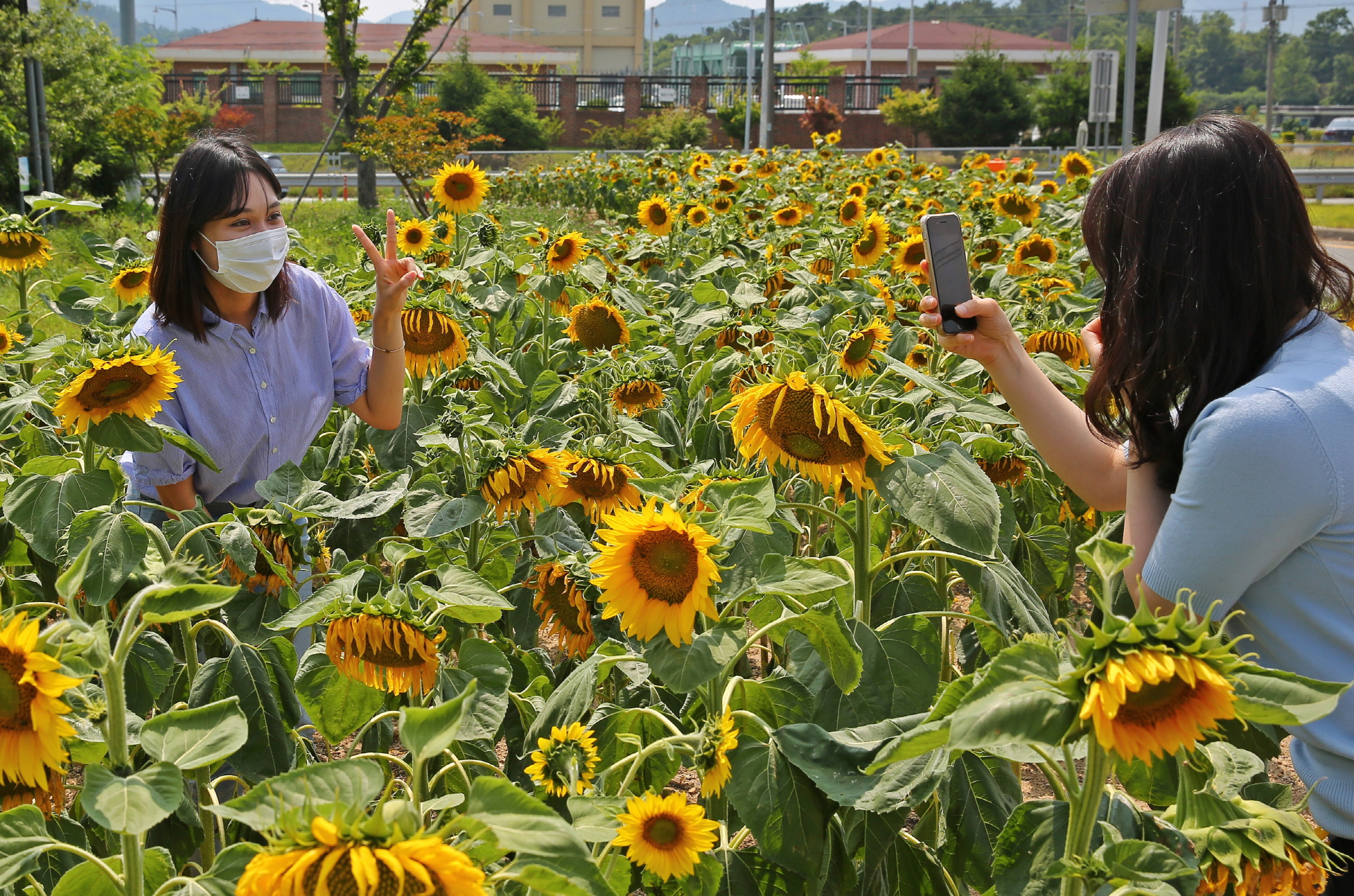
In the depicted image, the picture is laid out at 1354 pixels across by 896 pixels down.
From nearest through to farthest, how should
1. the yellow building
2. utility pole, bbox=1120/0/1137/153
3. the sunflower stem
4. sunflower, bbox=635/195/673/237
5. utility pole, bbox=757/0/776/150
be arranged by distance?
1. the sunflower stem
2. sunflower, bbox=635/195/673/237
3. utility pole, bbox=1120/0/1137/153
4. utility pole, bbox=757/0/776/150
5. the yellow building

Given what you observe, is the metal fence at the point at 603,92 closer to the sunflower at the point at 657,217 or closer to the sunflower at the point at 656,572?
the sunflower at the point at 657,217

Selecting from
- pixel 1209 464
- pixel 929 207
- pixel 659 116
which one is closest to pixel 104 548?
pixel 1209 464

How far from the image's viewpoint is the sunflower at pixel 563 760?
1566 mm

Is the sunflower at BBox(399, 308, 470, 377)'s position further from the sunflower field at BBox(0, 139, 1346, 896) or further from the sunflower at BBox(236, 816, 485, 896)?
the sunflower at BBox(236, 816, 485, 896)

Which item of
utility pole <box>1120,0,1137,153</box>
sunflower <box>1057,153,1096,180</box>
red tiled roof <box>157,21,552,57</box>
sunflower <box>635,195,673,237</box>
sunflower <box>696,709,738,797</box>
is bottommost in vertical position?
sunflower <box>696,709,738,797</box>

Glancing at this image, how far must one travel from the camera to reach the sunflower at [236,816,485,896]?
854mm

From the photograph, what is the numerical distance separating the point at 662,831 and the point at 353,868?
1.86 ft

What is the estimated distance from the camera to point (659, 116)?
3212cm

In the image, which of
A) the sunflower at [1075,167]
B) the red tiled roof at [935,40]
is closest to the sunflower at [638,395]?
the sunflower at [1075,167]

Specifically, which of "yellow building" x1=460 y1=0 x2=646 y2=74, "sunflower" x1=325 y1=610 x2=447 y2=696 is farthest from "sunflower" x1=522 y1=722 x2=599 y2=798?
Result: "yellow building" x1=460 y1=0 x2=646 y2=74

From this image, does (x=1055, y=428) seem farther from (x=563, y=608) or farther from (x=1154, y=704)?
(x=1154, y=704)

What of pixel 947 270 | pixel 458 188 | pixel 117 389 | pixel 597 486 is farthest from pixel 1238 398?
pixel 458 188

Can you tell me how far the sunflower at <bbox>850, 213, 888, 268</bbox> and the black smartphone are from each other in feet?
8.26

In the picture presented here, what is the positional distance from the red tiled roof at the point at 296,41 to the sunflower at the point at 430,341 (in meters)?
50.6
